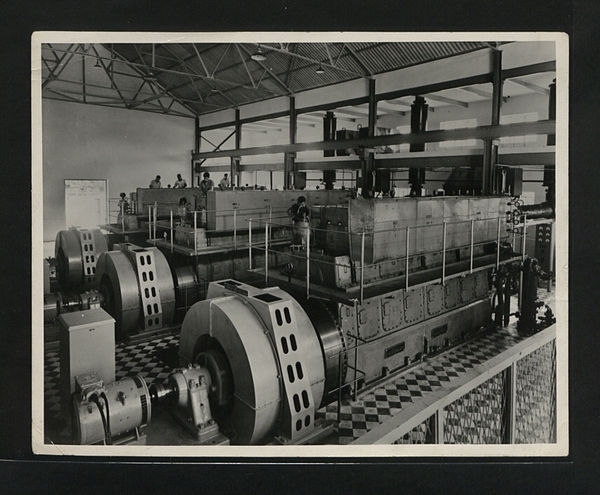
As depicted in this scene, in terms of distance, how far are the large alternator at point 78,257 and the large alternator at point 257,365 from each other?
503 centimetres

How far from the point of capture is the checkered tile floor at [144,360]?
5.50 metres

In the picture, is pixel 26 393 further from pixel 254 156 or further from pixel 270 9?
pixel 254 156

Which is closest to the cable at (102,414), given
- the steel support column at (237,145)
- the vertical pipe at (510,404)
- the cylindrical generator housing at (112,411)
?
the cylindrical generator housing at (112,411)

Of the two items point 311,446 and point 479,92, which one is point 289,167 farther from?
point 311,446

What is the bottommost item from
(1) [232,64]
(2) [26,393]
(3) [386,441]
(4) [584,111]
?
(3) [386,441]

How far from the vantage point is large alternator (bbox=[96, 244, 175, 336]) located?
20.1ft

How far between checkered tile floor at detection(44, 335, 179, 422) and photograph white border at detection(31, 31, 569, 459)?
9.43 feet

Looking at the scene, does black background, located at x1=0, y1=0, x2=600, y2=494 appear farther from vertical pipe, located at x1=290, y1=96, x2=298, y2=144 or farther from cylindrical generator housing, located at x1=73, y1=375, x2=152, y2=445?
vertical pipe, located at x1=290, y1=96, x2=298, y2=144

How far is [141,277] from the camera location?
6223 millimetres

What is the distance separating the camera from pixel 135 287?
6227 millimetres

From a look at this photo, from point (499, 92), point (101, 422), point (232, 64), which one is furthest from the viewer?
point (232, 64)

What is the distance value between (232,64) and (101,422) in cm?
1208

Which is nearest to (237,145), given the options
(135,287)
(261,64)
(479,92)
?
(261,64)

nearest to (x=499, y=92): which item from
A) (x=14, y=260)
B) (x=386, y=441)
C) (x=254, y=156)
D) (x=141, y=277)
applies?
(x=141, y=277)
